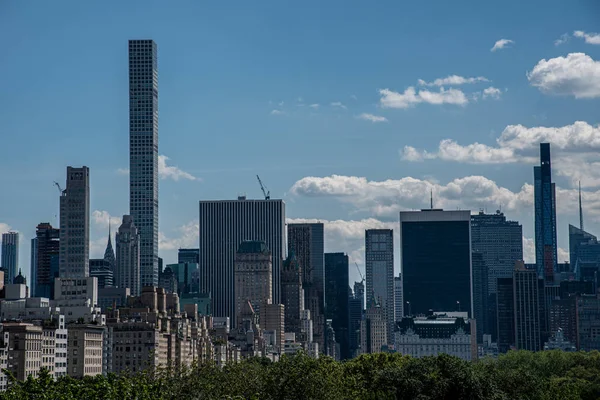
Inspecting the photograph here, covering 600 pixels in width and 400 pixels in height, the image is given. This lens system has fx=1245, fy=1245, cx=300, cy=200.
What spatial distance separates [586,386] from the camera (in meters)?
187

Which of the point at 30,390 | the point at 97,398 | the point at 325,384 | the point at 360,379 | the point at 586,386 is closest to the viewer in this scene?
the point at 97,398

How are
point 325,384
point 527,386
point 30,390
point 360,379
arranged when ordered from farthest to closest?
point 360,379 → point 527,386 → point 325,384 → point 30,390

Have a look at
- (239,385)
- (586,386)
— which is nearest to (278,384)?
(239,385)

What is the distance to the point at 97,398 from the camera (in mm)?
95062

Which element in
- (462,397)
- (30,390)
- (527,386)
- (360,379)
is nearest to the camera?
(30,390)

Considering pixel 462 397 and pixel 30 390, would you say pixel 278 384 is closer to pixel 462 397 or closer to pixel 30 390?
pixel 462 397

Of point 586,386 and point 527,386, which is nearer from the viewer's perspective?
point 527,386

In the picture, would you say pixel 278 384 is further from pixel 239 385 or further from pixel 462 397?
pixel 462 397

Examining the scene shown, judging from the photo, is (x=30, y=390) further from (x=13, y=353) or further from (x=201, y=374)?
(x=13, y=353)

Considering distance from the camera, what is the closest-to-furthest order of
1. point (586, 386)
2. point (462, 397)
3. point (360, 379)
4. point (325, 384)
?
point (325, 384)
point (462, 397)
point (360, 379)
point (586, 386)

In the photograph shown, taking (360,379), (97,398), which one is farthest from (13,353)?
(97,398)

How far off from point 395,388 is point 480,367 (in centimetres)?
3512

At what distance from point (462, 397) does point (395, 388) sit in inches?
438

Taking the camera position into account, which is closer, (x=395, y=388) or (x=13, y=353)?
(x=395, y=388)
